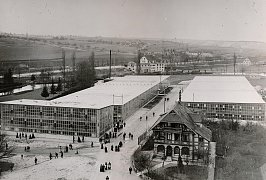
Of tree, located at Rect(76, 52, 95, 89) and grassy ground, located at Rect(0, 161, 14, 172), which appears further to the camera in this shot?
tree, located at Rect(76, 52, 95, 89)

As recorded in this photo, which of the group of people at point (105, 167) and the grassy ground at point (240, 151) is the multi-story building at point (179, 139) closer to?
the grassy ground at point (240, 151)

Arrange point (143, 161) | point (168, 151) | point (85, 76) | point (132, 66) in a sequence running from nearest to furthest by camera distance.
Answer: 1. point (143, 161)
2. point (168, 151)
3. point (85, 76)
4. point (132, 66)

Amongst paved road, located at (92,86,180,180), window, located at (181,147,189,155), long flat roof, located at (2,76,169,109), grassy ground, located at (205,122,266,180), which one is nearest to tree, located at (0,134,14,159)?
paved road, located at (92,86,180,180)

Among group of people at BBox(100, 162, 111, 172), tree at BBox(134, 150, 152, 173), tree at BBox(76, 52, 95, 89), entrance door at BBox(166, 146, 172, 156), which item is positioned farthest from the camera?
tree at BBox(76, 52, 95, 89)

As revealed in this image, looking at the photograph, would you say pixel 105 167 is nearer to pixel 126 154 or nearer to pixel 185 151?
pixel 126 154

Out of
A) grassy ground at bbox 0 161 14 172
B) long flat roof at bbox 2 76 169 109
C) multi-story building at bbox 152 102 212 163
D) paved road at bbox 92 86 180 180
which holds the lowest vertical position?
grassy ground at bbox 0 161 14 172

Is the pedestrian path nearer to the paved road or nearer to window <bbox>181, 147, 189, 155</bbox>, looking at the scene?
window <bbox>181, 147, 189, 155</bbox>

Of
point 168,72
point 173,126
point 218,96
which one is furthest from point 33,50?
point 173,126

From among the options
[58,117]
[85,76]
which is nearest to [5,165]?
[58,117]

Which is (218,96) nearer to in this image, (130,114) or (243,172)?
(130,114)
